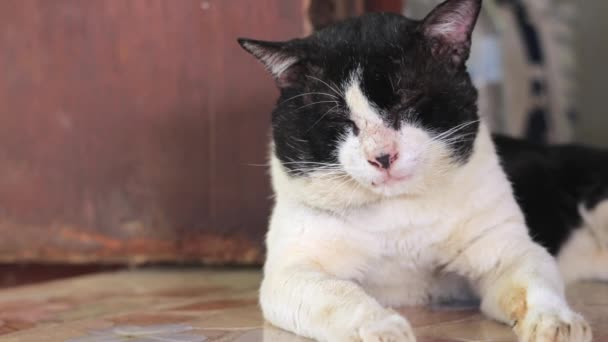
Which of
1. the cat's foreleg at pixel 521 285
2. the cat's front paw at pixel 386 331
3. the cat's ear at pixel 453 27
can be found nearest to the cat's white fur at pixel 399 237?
the cat's foreleg at pixel 521 285

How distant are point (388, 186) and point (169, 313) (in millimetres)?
710

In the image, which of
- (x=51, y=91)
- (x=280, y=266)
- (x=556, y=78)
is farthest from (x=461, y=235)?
(x=556, y=78)

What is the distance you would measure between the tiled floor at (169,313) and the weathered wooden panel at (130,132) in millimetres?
199

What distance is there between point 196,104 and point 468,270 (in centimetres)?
126

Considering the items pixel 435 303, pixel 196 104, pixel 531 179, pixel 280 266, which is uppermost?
pixel 196 104

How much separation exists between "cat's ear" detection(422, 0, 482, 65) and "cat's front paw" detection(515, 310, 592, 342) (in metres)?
0.65

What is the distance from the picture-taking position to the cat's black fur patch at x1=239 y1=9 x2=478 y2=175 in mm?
1663

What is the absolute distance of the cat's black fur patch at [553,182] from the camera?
2279mm

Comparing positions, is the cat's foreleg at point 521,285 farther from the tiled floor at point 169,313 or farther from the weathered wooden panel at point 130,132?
the weathered wooden panel at point 130,132

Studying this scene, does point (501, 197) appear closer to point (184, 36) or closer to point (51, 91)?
point (184, 36)

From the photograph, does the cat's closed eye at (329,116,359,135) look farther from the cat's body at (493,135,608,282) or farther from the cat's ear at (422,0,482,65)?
the cat's body at (493,135,608,282)

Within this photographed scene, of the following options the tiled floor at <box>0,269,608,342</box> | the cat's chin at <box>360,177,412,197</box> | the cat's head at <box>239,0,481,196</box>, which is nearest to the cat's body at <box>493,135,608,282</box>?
the tiled floor at <box>0,269,608,342</box>

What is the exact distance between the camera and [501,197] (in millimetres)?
1879

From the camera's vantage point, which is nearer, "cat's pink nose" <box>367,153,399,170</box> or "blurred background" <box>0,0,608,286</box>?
"cat's pink nose" <box>367,153,399,170</box>
